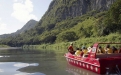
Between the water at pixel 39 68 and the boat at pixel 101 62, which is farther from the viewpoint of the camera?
the water at pixel 39 68

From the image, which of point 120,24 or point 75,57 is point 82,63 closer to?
point 75,57

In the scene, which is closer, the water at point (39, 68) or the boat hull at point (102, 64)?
the boat hull at point (102, 64)

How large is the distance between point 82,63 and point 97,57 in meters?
3.30

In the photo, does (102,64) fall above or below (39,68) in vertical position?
above

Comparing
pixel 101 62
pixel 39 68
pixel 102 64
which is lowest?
pixel 39 68

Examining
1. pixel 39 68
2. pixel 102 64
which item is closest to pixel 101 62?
pixel 102 64

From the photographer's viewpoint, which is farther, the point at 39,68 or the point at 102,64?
the point at 39,68

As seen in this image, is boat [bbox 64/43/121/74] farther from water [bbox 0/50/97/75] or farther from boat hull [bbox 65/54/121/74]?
→ water [bbox 0/50/97/75]

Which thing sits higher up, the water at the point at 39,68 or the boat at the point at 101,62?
the boat at the point at 101,62

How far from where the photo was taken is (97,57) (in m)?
19.3

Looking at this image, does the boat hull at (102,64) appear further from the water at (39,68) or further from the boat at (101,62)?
the water at (39,68)

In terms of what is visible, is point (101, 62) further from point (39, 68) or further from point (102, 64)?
point (39, 68)

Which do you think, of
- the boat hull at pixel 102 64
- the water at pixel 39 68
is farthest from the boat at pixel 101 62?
the water at pixel 39 68

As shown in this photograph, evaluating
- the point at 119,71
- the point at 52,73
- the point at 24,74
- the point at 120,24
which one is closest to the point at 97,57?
the point at 119,71
